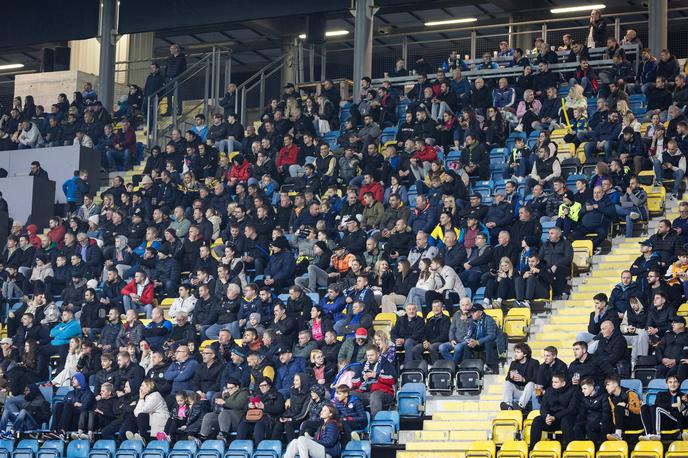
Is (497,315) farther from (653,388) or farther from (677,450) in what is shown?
(677,450)

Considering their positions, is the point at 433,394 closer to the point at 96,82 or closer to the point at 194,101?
the point at 194,101

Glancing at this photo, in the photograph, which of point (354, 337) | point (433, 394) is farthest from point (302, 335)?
point (433, 394)

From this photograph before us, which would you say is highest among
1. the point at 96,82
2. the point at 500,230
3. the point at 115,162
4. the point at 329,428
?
the point at 96,82

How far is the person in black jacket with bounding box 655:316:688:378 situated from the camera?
14.9 metres

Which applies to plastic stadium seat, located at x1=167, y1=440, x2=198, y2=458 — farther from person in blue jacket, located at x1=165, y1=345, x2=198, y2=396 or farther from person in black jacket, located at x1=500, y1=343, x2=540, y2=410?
person in black jacket, located at x1=500, y1=343, x2=540, y2=410

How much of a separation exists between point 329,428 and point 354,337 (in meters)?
2.22

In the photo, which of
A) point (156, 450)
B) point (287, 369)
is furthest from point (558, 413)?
point (156, 450)

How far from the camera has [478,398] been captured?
16234 millimetres

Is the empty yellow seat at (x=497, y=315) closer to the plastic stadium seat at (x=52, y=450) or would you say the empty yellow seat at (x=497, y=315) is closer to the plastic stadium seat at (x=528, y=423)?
the plastic stadium seat at (x=528, y=423)

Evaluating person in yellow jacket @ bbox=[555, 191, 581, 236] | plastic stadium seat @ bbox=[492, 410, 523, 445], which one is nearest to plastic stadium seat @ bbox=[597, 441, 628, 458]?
plastic stadium seat @ bbox=[492, 410, 523, 445]

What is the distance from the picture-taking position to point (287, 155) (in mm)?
24578

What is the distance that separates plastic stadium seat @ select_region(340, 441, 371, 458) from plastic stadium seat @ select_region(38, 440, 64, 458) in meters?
4.41

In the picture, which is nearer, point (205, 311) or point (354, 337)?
point (354, 337)

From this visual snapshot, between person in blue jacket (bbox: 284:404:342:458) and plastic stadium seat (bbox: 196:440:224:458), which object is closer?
person in blue jacket (bbox: 284:404:342:458)
